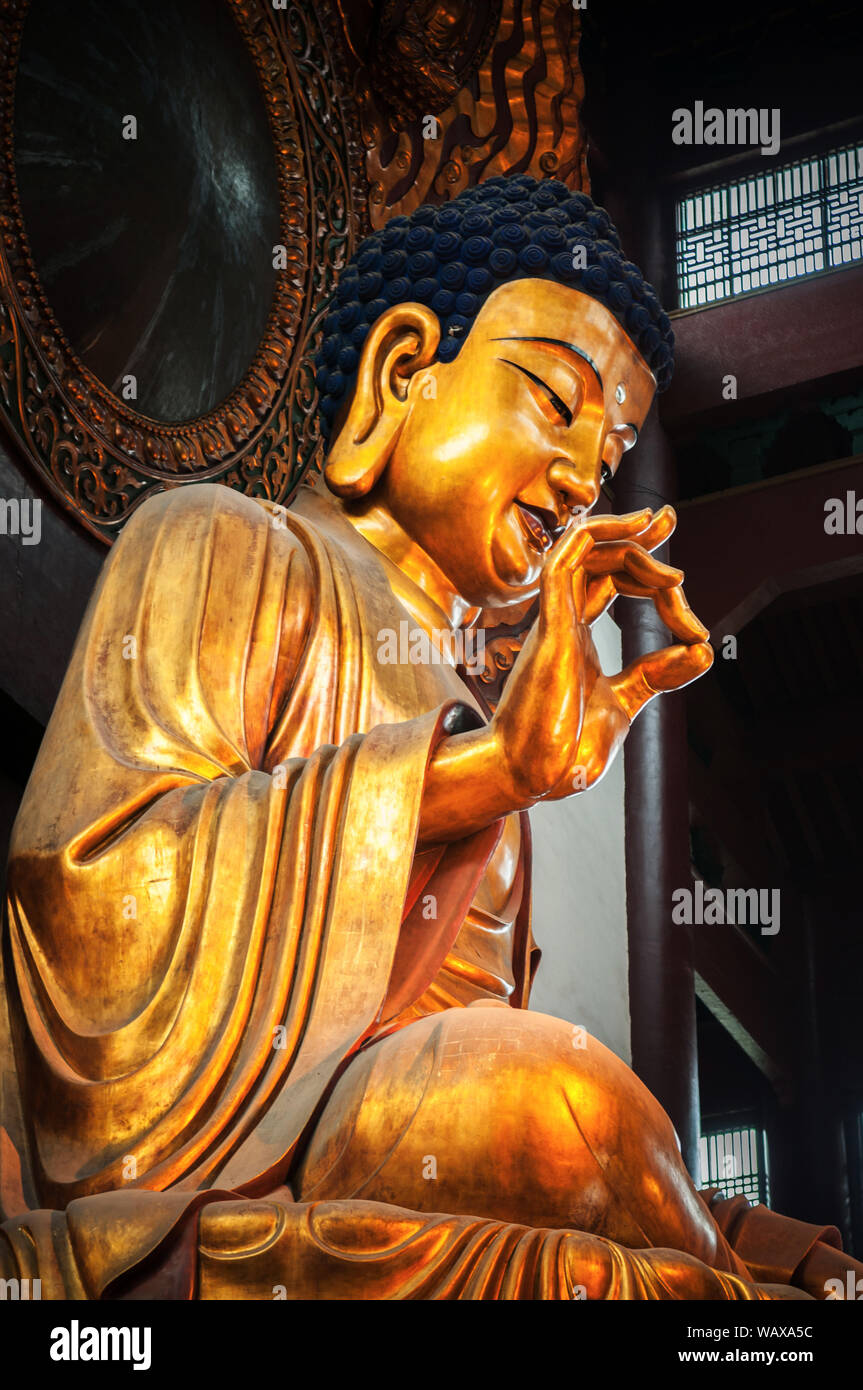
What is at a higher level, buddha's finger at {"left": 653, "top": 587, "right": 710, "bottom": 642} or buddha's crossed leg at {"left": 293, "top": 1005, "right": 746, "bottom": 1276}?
buddha's finger at {"left": 653, "top": 587, "right": 710, "bottom": 642}

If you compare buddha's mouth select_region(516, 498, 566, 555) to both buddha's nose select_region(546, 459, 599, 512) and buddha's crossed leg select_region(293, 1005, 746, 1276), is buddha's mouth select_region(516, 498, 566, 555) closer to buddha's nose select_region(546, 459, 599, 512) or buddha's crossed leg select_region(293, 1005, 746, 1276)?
buddha's nose select_region(546, 459, 599, 512)

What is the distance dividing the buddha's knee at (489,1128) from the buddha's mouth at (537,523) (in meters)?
1.07

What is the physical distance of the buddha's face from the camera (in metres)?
2.84

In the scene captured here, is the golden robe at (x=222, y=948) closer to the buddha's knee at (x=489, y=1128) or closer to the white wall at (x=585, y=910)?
the buddha's knee at (x=489, y=1128)

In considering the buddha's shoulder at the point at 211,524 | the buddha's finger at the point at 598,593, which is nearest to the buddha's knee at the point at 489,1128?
the buddha's finger at the point at 598,593

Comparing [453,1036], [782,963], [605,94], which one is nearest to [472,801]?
[453,1036]

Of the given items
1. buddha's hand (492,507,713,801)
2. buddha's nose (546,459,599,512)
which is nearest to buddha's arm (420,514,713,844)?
buddha's hand (492,507,713,801)

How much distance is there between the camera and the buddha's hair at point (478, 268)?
2959 millimetres

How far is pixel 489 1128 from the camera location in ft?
6.24

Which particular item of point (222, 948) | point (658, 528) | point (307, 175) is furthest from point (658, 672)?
point (307, 175)

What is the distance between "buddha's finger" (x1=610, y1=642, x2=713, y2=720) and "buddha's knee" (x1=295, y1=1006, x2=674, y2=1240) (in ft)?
2.01

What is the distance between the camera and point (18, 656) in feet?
9.49

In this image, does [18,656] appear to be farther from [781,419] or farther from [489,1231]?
[781,419]

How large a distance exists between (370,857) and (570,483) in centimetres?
83
